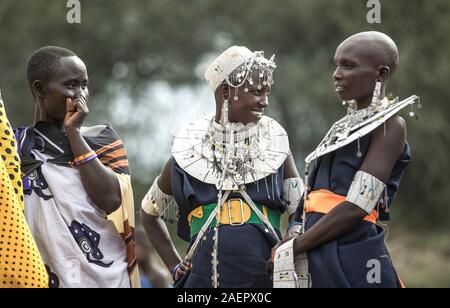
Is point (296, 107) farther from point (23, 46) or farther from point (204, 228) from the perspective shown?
point (204, 228)

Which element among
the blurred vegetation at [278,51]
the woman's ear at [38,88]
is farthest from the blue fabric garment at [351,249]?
the blurred vegetation at [278,51]

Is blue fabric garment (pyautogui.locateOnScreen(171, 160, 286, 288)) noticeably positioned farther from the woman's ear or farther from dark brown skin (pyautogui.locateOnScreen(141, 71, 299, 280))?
the woman's ear

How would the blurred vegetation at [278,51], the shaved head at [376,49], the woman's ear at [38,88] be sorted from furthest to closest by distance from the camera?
the blurred vegetation at [278,51]
the woman's ear at [38,88]
the shaved head at [376,49]

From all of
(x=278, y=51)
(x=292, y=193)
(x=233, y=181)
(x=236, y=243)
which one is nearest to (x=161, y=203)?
(x=233, y=181)

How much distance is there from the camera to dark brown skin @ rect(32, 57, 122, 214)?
20.0ft

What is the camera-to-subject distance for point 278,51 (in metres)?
19.8

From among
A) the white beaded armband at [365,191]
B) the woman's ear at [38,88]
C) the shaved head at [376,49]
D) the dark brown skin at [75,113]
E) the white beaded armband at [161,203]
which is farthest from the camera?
the white beaded armband at [161,203]

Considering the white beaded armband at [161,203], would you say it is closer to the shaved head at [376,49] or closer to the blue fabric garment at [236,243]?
the blue fabric garment at [236,243]

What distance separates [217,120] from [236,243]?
0.75m

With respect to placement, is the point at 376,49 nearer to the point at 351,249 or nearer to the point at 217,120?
the point at 351,249

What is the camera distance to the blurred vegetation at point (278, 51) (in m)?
18.1

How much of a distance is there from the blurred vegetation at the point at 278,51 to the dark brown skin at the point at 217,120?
10.7m

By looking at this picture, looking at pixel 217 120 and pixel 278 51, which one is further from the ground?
pixel 278 51

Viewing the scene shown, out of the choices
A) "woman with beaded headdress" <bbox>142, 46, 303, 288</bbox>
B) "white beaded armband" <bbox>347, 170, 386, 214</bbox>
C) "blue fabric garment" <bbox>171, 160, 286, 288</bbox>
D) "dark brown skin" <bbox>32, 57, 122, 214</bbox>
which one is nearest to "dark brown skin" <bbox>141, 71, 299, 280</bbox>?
"woman with beaded headdress" <bbox>142, 46, 303, 288</bbox>
